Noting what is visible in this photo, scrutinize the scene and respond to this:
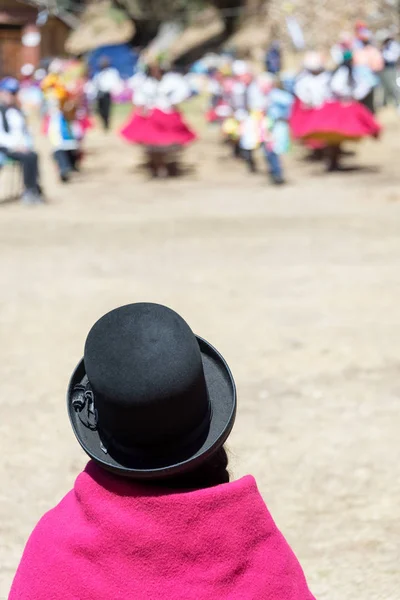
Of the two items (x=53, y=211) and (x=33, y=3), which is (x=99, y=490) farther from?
(x=33, y=3)

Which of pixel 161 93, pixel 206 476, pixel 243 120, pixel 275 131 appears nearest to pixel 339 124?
pixel 275 131

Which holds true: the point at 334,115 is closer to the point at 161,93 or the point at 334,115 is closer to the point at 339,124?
the point at 339,124

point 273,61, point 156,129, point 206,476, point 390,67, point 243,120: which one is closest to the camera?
point 206,476

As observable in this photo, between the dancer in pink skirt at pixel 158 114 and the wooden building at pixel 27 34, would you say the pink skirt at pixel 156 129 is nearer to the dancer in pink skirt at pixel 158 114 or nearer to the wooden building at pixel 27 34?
the dancer in pink skirt at pixel 158 114

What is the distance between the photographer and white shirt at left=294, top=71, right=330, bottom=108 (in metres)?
12.1

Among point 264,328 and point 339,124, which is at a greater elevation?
point 339,124

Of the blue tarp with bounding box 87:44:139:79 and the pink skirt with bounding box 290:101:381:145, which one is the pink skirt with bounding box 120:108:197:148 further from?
the blue tarp with bounding box 87:44:139:79

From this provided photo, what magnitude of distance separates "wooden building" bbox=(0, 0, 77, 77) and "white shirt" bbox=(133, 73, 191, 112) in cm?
1725

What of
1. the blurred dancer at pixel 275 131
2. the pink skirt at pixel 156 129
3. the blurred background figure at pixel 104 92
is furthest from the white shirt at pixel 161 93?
the blurred background figure at pixel 104 92

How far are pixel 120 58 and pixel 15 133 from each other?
17.3m

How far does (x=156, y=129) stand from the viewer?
11.5 m

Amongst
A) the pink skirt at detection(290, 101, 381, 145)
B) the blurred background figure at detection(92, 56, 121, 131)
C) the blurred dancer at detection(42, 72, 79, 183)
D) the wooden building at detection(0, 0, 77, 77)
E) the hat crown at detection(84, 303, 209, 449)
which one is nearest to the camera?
the hat crown at detection(84, 303, 209, 449)

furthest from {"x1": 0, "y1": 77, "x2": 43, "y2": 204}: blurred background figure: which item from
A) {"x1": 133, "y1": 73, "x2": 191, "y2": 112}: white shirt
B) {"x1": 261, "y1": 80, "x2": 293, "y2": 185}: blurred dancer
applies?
{"x1": 261, "y1": 80, "x2": 293, "y2": 185}: blurred dancer

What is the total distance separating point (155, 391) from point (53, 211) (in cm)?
860
